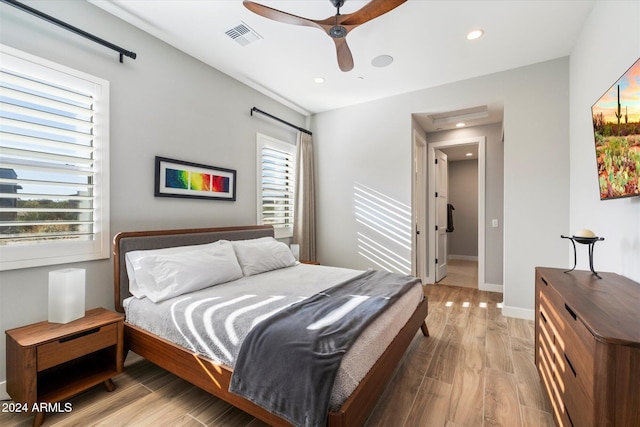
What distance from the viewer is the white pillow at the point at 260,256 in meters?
2.88

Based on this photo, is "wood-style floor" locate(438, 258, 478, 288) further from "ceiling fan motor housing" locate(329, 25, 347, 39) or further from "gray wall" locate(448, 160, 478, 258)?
"ceiling fan motor housing" locate(329, 25, 347, 39)

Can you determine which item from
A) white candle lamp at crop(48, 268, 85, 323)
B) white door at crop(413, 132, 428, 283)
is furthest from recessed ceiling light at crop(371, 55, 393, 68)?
white candle lamp at crop(48, 268, 85, 323)

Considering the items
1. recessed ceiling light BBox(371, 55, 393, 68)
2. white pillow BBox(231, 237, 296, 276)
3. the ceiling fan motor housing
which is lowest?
white pillow BBox(231, 237, 296, 276)

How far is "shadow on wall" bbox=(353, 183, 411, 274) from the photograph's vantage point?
4.01 meters

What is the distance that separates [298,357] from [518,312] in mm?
3208

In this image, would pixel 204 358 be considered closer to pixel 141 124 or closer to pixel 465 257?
pixel 141 124

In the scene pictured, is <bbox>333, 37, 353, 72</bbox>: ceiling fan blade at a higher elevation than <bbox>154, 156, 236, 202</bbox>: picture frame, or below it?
higher

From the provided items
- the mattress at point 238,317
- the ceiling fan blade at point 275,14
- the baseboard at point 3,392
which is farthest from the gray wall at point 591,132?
the baseboard at point 3,392

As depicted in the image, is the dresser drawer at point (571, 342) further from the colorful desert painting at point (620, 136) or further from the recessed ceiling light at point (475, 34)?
the recessed ceiling light at point (475, 34)

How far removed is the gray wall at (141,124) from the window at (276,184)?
0.22 meters

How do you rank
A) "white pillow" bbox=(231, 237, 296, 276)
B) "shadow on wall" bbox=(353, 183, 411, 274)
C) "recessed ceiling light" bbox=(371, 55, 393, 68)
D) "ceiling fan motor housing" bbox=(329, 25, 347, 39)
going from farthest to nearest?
"shadow on wall" bbox=(353, 183, 411, 274)
"recessed ceiling light" bbox=(371, 55, 393, 68)
"white pillow" bbox=(231, 237, 296, 276)
"ceiling fan motor housing" bbox=(329, 25, 347, 39)

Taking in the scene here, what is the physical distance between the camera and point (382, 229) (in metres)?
4.21

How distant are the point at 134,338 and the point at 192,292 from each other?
0.51 m

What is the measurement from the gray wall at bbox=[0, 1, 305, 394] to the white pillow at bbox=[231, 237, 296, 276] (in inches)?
21.4
